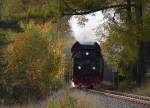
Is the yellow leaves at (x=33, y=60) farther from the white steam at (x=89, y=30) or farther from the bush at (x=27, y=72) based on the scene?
the white steam at (x=89, y=30)

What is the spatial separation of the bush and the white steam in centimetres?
982

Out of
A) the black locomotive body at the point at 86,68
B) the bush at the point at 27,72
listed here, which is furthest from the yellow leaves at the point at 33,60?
the black locomotive body at the point at 86,68

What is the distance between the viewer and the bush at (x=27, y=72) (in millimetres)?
26469

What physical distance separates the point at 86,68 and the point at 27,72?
9146mm

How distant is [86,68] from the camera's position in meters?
35.1

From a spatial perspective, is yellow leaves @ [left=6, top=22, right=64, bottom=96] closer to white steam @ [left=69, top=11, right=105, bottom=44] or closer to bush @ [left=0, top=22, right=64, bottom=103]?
bush @ [left=0, top=22, right=64, bottom=103]

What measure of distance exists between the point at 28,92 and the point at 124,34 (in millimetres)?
9882

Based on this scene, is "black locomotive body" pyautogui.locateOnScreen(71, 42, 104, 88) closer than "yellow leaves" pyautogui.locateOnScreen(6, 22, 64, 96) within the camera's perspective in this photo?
No

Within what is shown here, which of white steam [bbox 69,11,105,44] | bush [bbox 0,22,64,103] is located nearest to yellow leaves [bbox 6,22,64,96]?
bush [bbox 0,22,64,103]

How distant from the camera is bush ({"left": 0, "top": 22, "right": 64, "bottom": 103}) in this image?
1042 inches

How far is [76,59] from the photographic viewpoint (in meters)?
35.3

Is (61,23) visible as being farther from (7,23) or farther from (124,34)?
(7,23)

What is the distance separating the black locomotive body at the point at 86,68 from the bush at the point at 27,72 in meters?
6.79

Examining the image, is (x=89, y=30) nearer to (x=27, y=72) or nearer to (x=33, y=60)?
(x=33, y=60)
